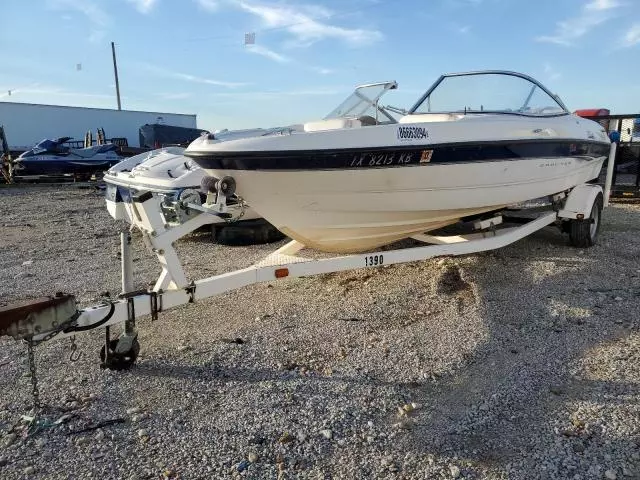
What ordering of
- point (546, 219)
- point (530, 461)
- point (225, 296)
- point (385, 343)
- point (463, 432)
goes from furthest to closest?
point (546, 219)
point (225, 296)
point (385, 343)
point (463, 432)
point (530, 461)

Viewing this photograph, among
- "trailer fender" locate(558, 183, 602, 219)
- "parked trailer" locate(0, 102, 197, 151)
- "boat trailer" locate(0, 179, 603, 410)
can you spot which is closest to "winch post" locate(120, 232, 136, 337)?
"boat trailer" locate(0, 179, 603, 410)

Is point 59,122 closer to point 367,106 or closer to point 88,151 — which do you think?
point 88,151

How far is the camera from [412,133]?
4.07 meters

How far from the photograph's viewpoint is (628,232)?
7.02 meters

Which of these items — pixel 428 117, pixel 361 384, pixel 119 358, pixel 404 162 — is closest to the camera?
pixel 361 384

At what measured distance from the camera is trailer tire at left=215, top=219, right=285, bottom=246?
6598 mm

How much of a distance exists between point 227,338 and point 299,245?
4.38ft

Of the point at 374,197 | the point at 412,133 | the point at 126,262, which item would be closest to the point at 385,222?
the point at 374,197

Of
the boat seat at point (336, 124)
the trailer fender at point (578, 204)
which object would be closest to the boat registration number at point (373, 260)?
the boat seat at point (336, 124)

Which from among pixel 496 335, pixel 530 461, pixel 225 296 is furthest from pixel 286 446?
pixel 225 296

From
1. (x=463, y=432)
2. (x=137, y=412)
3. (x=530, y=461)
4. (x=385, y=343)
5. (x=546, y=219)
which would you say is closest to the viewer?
(x=530, y=461)

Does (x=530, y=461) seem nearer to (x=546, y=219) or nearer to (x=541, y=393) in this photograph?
(x=541, y=393)

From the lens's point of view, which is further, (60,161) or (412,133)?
(60,161)

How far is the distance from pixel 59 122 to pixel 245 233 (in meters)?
23.7
